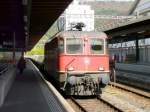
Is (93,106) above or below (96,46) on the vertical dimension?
below

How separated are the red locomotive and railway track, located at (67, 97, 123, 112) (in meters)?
0.51

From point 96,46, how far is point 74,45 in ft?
3.54

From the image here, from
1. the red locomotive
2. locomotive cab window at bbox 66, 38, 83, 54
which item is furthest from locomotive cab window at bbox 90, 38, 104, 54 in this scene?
locomotive cab window at bbox 66, 38, 83, 54

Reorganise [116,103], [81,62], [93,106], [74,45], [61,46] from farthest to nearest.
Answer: [74,45], [61,46], [81,62], [116,103], [93,106]

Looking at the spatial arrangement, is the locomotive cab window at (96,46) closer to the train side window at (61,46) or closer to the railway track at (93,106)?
the train side window at (61,46)

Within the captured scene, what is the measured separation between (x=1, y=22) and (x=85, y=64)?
49.6ft

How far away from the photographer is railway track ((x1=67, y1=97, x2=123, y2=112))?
16736 mm

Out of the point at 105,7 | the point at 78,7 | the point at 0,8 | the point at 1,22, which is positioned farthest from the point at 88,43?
the point at 105,7

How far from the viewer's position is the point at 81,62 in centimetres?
2008

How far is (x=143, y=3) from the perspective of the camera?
4045 inches

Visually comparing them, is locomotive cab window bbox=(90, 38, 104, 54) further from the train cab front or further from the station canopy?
the station canopy

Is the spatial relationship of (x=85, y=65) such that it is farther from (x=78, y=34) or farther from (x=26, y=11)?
(x=26, y=11)

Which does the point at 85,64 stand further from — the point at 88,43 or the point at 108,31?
the point at 108,31

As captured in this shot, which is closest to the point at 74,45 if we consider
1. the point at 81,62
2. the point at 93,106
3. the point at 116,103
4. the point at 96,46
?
the point at 81,62
